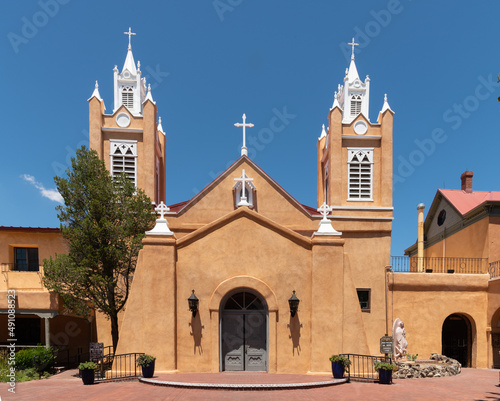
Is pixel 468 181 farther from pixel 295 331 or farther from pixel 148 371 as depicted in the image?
pixel 148 371

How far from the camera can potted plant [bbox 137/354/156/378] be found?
14.5 metres

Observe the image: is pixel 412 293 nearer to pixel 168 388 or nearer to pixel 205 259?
pixel 205 259

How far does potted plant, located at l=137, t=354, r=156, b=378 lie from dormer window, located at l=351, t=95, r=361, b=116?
18.1 meters

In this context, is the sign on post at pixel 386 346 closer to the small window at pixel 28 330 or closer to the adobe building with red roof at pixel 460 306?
the adobe building with red roof at pixel 460 306

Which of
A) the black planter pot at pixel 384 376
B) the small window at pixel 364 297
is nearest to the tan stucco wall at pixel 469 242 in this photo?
the small window at pixel 364 297

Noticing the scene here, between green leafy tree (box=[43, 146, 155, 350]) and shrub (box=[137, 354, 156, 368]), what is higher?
green leafy tree (box=[43, 146, 155, 350])

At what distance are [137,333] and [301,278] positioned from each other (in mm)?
6318

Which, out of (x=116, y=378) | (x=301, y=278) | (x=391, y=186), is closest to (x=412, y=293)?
(x=391, y=186)

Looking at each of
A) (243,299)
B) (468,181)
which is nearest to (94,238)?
(243,299)

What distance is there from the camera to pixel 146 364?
14.5 metres

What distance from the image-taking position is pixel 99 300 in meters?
18.8

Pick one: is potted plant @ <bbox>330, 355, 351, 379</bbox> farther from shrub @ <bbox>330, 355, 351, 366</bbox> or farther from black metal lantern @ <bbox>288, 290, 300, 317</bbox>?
black metal lantern @ <bbox>288, 290, 300, 317</bbox>

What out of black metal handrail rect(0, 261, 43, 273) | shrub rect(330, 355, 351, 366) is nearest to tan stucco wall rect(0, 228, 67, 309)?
black metal handrail rect(0, 261, 43, 273)

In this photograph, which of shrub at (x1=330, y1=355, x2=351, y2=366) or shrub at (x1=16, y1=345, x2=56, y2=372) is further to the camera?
shrub at (x1=16, y1=345, x2=56, y2=372)
